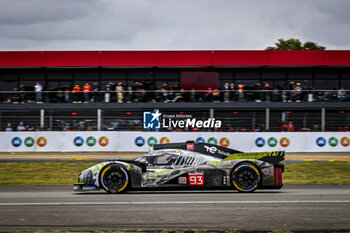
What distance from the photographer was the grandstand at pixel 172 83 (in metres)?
28.6

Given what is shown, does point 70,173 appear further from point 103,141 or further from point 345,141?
point 345,141

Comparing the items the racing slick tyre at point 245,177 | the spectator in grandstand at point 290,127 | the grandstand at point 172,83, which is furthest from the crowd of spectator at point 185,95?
the racing slick tyre at point 245,177

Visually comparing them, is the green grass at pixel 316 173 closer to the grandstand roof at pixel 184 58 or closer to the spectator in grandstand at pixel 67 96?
the grandstand roof at pixel 184 58

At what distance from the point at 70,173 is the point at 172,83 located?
1834 cm

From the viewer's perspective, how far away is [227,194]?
10195 mm

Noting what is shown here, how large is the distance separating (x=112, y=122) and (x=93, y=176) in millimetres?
14267

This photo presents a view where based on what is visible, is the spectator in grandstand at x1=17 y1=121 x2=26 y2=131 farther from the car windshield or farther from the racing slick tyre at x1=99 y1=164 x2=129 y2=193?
the car windshield

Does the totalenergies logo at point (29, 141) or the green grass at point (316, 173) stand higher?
the totalenergies logo at point (29, 141)

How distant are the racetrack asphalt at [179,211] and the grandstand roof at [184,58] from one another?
22.6 metres

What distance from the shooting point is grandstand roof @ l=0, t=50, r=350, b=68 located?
32688 millimetres

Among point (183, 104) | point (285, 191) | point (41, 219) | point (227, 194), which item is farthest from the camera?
point (183, 104)

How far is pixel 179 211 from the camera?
8.08 metres

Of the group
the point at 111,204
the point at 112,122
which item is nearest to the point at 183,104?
the point at 112,122

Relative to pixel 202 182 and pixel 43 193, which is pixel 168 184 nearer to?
pixel 202 182
